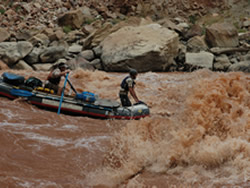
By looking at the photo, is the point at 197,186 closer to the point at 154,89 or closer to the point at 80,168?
the point at 80,168

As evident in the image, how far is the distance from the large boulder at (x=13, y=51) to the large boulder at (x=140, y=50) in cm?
377

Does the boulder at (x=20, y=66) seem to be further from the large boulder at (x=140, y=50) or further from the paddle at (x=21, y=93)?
the paddle at (x=21, y=93)

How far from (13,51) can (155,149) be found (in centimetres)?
1254

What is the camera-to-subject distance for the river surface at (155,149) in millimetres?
3244

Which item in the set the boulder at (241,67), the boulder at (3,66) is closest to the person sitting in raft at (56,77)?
the boulder at (3,66)

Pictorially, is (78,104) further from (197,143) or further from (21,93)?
(197,143)

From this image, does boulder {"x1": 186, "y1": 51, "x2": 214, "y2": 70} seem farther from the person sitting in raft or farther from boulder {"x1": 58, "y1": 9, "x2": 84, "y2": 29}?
boulder {"x1": 58, "y1": 9, "x2": 84, "y2": 29}

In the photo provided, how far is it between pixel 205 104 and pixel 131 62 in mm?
10594

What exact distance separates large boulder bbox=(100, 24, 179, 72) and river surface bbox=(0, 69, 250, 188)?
8878mm

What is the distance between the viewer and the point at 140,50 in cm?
1470

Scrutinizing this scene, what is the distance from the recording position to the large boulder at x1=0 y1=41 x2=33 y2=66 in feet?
47.0

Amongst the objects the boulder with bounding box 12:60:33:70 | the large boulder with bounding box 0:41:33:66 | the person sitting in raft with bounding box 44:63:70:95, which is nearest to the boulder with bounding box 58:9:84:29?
the large boulder with bounding box 0:41:33:66

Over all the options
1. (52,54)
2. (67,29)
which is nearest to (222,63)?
(52,54)

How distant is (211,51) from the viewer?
17.2 m
